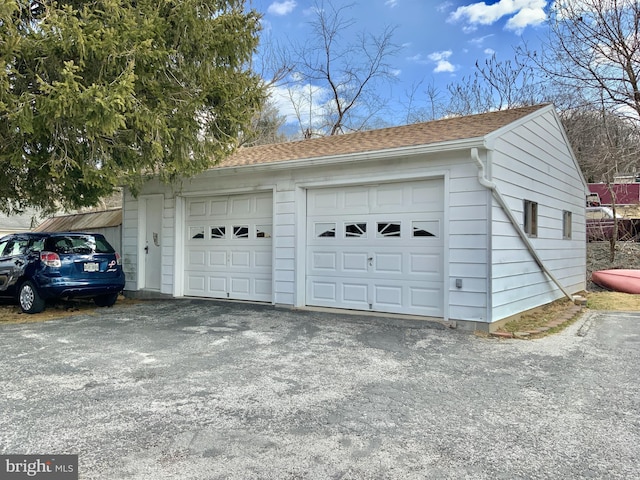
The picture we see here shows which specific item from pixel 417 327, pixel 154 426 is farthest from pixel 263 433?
pixel 417 327

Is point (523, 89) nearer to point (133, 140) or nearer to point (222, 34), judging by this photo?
point (222, 34)

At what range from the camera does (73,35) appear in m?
5.03

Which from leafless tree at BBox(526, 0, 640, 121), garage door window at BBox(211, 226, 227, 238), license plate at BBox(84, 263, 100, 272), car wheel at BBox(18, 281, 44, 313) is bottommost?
car wheel at BBox(18, 281, 44, 313)

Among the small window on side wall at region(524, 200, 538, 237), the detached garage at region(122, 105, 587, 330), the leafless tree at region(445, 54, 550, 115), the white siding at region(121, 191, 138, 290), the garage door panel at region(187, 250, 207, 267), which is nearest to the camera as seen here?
the detached garage at region(122, 105, 587, 330)

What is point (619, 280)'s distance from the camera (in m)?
10.4

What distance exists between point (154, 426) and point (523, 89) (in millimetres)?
19706

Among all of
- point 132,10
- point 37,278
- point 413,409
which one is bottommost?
point 413,409

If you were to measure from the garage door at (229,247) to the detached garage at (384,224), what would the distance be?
3 cm

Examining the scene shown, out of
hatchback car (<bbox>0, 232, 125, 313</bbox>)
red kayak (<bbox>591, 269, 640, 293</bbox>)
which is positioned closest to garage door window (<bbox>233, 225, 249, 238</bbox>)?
hatchback car (<bbox>0, 232, 125, 313</bbox>)

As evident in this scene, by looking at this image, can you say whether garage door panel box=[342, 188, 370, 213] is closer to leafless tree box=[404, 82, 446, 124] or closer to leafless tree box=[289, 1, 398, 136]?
leafless tree box=[289, 1, 398, 136]

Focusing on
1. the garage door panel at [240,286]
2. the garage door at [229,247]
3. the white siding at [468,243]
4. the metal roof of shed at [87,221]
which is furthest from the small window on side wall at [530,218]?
the metal roof of shed at [87,221]

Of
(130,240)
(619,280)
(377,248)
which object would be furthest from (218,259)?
(619,280)

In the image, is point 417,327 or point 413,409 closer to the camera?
point 413,409

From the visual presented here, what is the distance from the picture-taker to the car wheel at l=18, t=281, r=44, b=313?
7.23 meters
